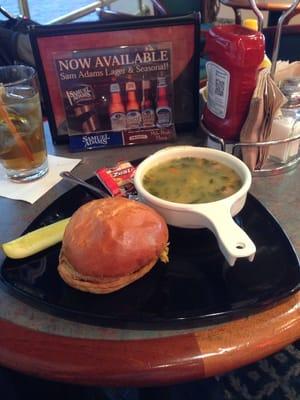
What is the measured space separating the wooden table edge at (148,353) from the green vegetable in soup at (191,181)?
197 mm

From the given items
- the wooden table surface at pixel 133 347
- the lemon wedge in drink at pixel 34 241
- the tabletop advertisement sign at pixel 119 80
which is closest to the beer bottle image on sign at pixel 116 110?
the tabletop advertisement sign at pixel 119 80

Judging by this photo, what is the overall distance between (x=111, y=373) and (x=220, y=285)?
174 millimetres

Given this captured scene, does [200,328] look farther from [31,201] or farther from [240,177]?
[31,201]

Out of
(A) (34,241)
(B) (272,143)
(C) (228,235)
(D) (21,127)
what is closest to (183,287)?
(C) (228,235)

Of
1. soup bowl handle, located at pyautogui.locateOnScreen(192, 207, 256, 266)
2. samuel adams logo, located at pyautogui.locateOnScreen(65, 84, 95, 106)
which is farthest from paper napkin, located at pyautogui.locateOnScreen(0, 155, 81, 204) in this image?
soup bowl handle, located at pyautogui.locateOnScreen(192, 207, 256, 266)

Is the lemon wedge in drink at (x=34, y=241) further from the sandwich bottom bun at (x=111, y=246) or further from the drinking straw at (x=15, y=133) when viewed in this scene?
the drinking straw at (x=15, y=133)

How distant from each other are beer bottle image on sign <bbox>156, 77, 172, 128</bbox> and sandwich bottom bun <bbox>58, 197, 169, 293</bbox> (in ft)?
1.25

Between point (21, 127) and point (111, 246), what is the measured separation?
1.23ft

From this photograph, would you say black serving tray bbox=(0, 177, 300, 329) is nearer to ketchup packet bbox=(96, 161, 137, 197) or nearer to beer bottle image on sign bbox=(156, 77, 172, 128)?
ketchup packet bbox=(96, 161, 137, 197)

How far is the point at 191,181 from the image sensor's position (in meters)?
0.68

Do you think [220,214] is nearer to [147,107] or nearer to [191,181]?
[191,181]

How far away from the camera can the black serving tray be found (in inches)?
20.5

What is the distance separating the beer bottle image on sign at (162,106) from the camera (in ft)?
2.94

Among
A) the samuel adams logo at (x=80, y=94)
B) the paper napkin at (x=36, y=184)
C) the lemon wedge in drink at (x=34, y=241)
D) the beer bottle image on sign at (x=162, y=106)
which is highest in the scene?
the samuel adams logo at (x=80, y=94)
